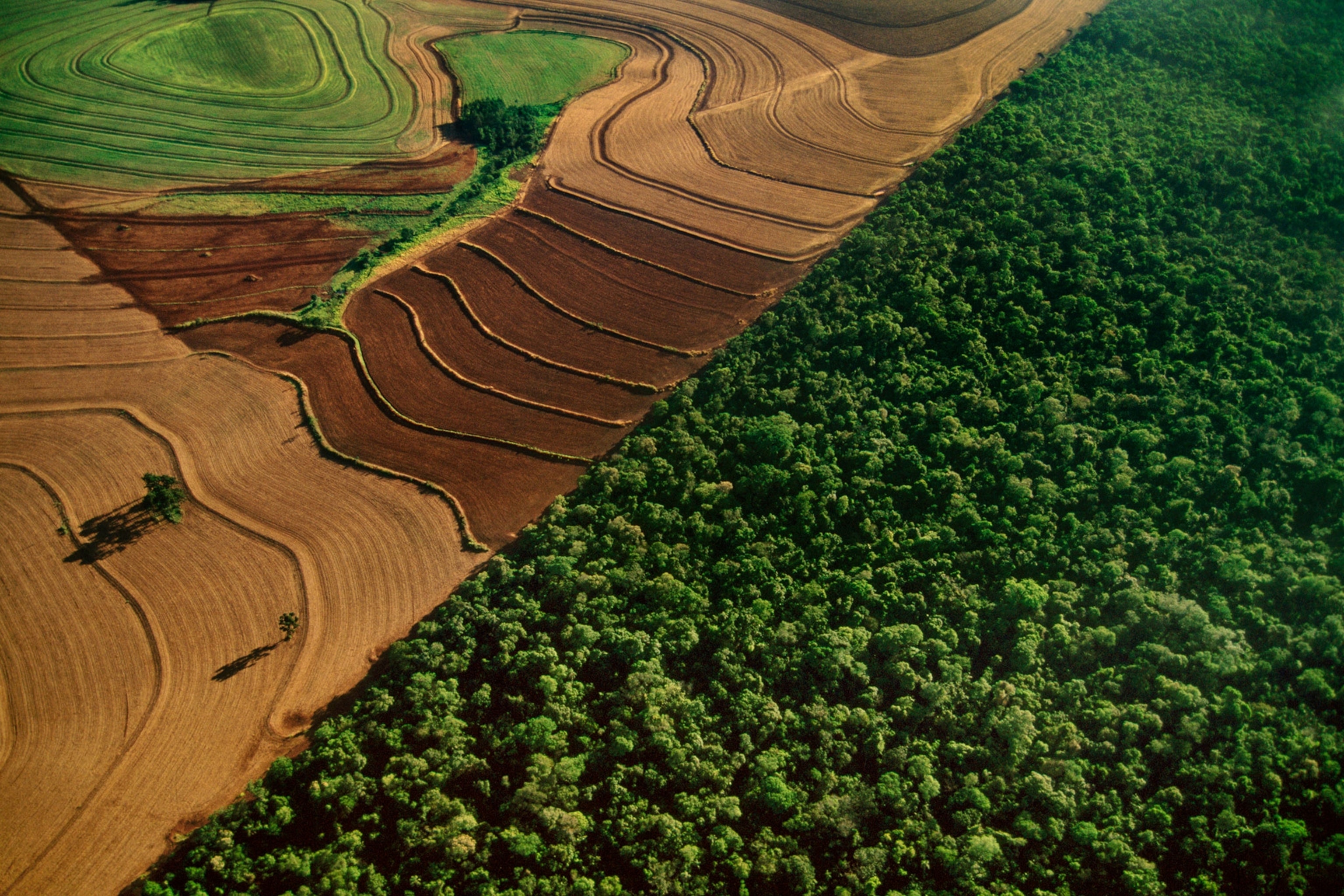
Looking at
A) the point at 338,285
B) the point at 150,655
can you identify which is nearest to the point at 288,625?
the point at 150,655

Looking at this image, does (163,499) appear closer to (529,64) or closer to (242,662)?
(242,662)

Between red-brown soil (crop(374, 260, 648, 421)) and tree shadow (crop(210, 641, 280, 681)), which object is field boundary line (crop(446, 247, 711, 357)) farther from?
tree shadow (crop(210, 641, 280, 681))

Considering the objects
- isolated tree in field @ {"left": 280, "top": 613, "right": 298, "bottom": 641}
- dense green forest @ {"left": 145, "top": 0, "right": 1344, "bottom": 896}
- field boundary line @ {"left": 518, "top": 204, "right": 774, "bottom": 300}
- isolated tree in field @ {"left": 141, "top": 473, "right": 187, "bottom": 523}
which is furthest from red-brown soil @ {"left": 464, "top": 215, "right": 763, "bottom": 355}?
isolated tree in field @ {"left": 280, "top": 613, "right": 298, "bottom": 641}

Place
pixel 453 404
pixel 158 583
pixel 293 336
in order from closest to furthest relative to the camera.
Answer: pixel 158 583 < pixel 453 404 < pixel 293 336

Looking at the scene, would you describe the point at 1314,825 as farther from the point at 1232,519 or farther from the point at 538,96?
the point at 538,96

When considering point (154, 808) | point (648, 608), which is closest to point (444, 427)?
point (648, 608)

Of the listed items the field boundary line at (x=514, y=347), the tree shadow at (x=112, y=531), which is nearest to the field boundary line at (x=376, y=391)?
the field boundary line at (x=514, y=347)
